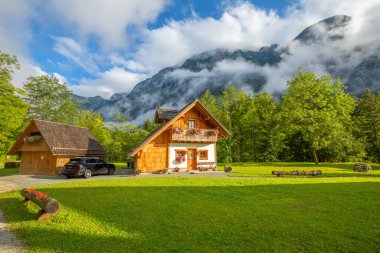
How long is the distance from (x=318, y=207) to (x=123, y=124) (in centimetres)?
4890

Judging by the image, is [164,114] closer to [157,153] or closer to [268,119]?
[157,153]

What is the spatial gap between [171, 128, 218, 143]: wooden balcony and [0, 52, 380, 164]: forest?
12930mm

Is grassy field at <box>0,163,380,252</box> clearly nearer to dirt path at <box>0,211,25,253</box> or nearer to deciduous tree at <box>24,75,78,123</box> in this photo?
dirt path at <box>0,211,25,253</box>

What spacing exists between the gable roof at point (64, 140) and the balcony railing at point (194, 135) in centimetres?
Result: 999

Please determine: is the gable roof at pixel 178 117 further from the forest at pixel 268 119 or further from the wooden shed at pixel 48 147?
the forest at pixel 268 119

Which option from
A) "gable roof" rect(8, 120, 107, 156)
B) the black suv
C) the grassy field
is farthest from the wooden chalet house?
the grassy field

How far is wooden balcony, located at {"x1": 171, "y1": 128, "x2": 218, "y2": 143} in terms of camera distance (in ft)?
79.6

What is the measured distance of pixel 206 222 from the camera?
7.37 metres

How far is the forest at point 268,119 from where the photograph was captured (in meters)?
32.6

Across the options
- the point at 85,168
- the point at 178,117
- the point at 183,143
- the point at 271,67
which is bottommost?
the point at 85,168

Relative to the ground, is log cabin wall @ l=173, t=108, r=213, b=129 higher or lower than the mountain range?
lower

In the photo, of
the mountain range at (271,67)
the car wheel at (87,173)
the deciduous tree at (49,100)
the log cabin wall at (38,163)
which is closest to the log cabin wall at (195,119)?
the car wheel at (87,173)

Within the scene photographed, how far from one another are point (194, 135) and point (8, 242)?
19785 mm

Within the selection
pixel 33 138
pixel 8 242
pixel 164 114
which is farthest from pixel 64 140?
pixel 8 242
